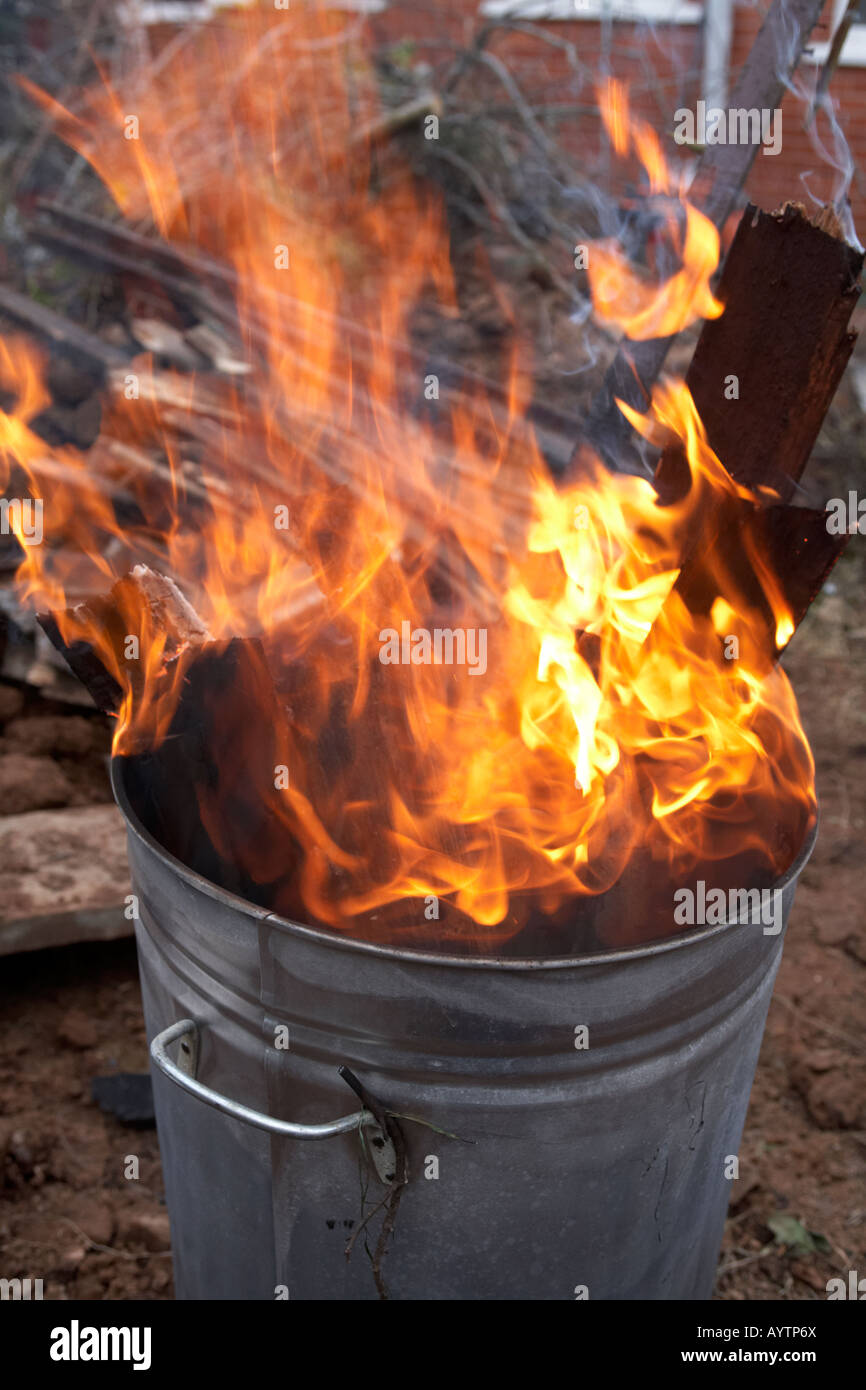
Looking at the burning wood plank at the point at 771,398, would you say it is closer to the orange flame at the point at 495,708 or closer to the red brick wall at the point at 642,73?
the orange flame at the point at 495,708

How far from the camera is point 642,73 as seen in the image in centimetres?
862

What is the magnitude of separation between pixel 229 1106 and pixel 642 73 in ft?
30.0

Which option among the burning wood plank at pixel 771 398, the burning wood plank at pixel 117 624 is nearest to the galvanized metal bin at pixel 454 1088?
the burning wood plank at pixel 117 624

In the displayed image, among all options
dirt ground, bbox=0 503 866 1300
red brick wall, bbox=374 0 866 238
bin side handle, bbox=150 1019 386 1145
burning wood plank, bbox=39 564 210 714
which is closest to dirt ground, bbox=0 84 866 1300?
dirt ground, bbox=0 503 866 1300

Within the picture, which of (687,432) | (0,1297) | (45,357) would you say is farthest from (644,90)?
(0,1297)

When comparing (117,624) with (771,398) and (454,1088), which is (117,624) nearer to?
(454,1088)

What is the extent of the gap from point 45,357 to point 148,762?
3327 millimetres

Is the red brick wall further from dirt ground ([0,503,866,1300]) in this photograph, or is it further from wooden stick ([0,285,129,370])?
dirt ground ([0,503,866,1300])

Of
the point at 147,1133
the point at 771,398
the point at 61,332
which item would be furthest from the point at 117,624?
the point at 61,332

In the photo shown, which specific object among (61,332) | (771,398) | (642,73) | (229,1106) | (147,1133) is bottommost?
(147,1133)

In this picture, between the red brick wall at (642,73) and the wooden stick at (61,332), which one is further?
the red brick wall at (642,73)

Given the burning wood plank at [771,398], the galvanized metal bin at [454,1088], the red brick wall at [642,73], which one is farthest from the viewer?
the red brick wall at [642,73]

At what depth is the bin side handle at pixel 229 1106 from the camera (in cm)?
151

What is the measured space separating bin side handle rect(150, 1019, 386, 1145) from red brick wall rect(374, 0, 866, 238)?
7.75 m
